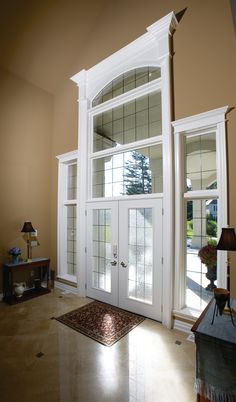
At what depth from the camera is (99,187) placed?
4555mm

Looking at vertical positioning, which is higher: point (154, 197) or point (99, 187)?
point (99, 187)

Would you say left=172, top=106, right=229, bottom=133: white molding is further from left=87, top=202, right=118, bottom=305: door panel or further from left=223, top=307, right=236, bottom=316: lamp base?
left=223, top=307, right=236, bottom=316: lamp base

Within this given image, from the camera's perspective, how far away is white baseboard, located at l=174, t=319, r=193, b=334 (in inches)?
123

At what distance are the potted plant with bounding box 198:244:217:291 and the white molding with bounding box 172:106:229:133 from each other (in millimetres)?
1753

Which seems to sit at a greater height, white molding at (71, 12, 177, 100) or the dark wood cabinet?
white molding at (71, 12, 177, 100)

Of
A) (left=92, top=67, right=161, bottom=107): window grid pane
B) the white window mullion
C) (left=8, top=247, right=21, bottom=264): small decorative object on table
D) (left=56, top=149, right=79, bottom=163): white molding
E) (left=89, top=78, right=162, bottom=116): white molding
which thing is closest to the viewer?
(left=89, top=78, right=162, bottom=116): white molding

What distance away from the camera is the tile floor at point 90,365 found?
2.05 meters

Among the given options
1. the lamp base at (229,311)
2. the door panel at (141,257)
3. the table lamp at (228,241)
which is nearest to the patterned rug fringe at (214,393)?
the lamp base at (229,311)

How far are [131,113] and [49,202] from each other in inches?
116

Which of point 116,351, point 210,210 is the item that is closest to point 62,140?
point 210,210

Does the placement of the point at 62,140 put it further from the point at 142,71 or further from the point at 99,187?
the point at 142,71

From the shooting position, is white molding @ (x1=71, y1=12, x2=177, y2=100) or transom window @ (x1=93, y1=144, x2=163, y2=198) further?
transom window @ (x1=93, y1=144, x2=163, y2=198)

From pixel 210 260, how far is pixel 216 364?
158cm

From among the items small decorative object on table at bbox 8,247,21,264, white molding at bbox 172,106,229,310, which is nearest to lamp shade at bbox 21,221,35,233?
small decorative object on table at bbox 8,247,21,264
